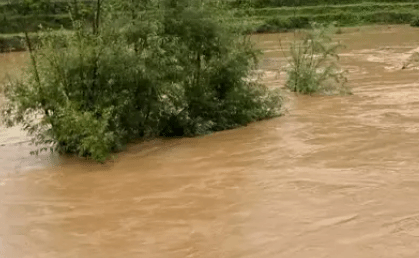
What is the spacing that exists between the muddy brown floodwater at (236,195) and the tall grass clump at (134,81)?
376 mm

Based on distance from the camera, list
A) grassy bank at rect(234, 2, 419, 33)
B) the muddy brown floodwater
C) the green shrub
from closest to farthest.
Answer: the muddy brown floodwater, the green shrub, grassy bank at rect(234, 2, 419, 33)

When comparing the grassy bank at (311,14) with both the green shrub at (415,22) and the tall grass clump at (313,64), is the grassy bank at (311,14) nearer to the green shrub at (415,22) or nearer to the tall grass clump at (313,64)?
the green shrub at (415,22)

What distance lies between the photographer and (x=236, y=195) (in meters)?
7.32

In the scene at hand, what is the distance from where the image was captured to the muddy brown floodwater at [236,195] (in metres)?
5.85

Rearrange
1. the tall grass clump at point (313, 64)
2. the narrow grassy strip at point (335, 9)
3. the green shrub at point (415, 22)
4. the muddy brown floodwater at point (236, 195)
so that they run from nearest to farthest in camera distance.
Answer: the muddy brown floodwater at point (236, 195)
the tall grass clump at point (313, 64)
the green shrub at point (415, 22)
the narrow grassy strip at point (335, 9)

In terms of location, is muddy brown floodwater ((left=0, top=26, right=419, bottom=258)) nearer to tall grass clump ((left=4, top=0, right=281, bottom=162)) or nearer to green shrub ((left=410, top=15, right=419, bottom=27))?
tall grass clump ((left=4, top=0, right=281, bottom=162))

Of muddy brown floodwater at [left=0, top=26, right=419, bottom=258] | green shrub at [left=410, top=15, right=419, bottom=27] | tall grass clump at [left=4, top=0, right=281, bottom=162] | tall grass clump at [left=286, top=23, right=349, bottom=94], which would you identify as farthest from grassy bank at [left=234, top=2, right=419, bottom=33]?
muddy brown floodwater at [left=0, top=26, right=419, bottom=258]

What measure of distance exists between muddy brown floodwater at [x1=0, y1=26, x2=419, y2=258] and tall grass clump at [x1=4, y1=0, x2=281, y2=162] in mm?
376

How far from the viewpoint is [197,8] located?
35.7 ft

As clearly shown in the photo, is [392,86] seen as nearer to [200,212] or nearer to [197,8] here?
[197,8]

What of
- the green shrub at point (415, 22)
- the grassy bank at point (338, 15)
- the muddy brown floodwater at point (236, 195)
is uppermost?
the grassy bank at point (338, 15)

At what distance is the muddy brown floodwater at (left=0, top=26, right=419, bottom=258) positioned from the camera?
5.85 m

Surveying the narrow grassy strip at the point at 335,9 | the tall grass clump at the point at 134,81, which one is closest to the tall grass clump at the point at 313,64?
the tall grass clump at the point at 134,81

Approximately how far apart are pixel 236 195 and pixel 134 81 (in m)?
3.51
